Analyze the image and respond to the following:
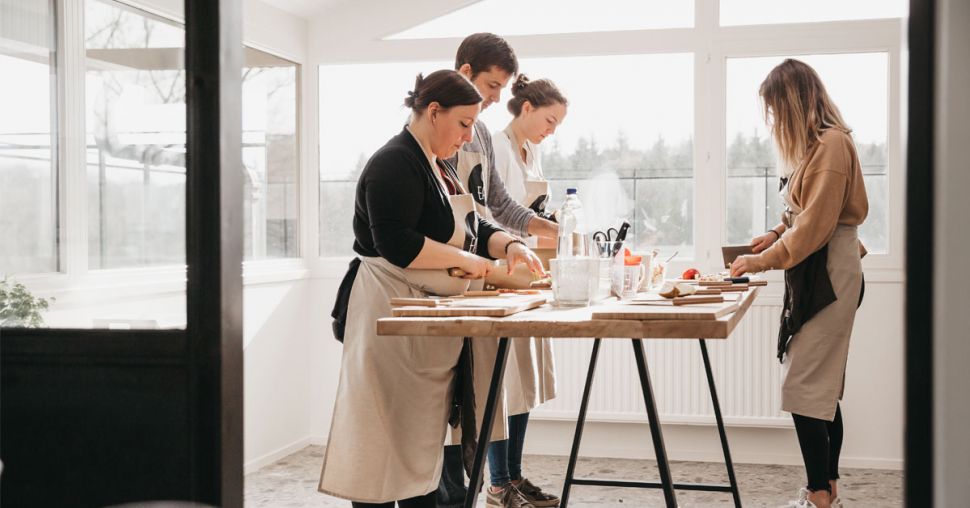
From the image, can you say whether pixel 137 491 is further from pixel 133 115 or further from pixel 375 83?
pixel 375 83

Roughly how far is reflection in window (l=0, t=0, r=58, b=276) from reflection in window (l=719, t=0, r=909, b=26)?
11.9 ft

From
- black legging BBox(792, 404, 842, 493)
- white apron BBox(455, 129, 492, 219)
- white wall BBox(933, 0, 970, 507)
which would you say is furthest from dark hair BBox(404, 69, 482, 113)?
black legging BBox(792, 404, 842, 493)

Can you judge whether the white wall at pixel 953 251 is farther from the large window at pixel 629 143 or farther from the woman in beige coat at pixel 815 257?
the large window at pixel 629 143

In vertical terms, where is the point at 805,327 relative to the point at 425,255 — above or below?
below

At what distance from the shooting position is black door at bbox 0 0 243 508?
1.56m

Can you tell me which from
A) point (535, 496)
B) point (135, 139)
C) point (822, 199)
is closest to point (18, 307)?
point (135, 139)

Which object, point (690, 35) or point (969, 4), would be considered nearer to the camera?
point (969, 4)

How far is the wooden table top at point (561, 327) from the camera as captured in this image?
169 cm

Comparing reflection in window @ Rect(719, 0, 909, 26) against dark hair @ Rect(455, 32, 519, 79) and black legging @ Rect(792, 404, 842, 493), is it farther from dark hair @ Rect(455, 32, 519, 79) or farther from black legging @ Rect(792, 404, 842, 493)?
black legging @ Rect(792, 404, 842, 493)

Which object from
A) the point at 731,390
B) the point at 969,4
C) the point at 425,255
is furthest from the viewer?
the point at 731,390

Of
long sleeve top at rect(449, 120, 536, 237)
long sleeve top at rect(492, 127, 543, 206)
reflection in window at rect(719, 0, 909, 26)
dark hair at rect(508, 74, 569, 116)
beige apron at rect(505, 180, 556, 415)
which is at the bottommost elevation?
beige apron at rect(505, 180, 556, 415)

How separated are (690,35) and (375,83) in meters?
1.62

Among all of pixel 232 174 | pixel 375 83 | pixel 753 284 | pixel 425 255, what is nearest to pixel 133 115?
pixel 232 174

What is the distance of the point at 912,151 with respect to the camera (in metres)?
1.27
